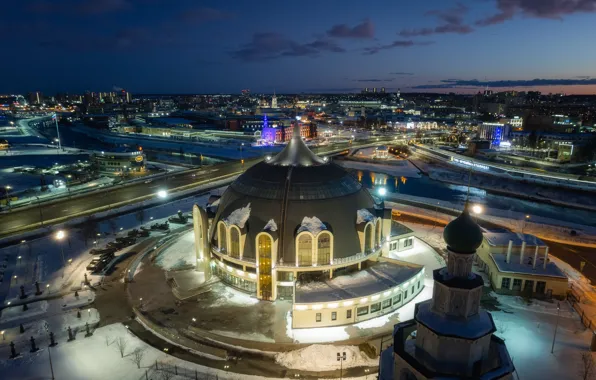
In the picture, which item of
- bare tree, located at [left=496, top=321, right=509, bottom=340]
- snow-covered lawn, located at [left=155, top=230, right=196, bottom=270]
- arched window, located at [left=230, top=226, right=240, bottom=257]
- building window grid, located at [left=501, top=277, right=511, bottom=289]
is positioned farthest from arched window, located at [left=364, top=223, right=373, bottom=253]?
snow-covered lawn, located at [left=155, top=230, right=196, bottom=270]

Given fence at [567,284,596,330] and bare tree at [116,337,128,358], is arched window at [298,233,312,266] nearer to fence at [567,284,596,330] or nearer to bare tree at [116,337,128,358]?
bare tree at [116,337,128,358]

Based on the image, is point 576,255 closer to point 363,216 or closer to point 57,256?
point 363,216

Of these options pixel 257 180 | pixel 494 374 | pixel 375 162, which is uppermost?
pixel 257 180

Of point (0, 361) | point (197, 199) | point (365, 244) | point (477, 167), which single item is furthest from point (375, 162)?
point (0, 361)

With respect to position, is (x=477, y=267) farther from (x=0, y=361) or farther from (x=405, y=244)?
(x=0, y=361)

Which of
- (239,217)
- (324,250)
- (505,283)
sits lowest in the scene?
(505,283)

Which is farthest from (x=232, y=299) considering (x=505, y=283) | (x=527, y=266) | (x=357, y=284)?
(x=527, y=266)
